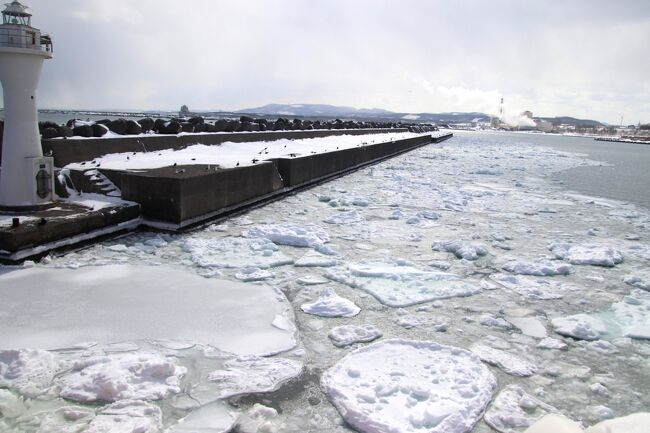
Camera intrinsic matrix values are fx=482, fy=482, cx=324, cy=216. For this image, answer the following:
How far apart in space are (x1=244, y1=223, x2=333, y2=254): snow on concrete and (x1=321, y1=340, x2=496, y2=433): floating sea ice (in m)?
3.07

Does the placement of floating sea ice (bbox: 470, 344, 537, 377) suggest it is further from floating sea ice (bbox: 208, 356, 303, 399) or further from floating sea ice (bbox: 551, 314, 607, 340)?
floating sea ice (bbox: 208, 356, 303, 399)

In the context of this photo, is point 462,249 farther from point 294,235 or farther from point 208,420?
point 208,420

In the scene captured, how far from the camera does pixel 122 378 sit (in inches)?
129

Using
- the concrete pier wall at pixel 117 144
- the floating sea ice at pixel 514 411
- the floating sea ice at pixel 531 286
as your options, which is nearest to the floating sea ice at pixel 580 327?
the floating sea ice at pixel 531 286

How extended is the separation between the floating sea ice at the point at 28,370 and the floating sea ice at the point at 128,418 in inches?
21.5

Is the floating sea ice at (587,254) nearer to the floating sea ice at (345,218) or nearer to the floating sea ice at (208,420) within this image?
the floating sea ice at (345,218)

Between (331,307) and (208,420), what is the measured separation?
6.76ft

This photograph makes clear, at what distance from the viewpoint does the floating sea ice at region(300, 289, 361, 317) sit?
4699 mm

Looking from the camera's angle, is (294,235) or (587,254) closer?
(587,254)

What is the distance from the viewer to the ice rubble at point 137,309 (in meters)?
3.92

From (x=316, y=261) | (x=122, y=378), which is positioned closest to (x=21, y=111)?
(x=316, y=261)

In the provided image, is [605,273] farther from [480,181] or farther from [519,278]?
[480,181]

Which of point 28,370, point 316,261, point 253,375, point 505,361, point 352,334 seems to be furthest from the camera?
point 316,261

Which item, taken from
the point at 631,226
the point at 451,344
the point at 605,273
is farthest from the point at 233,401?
the point at 631,226
